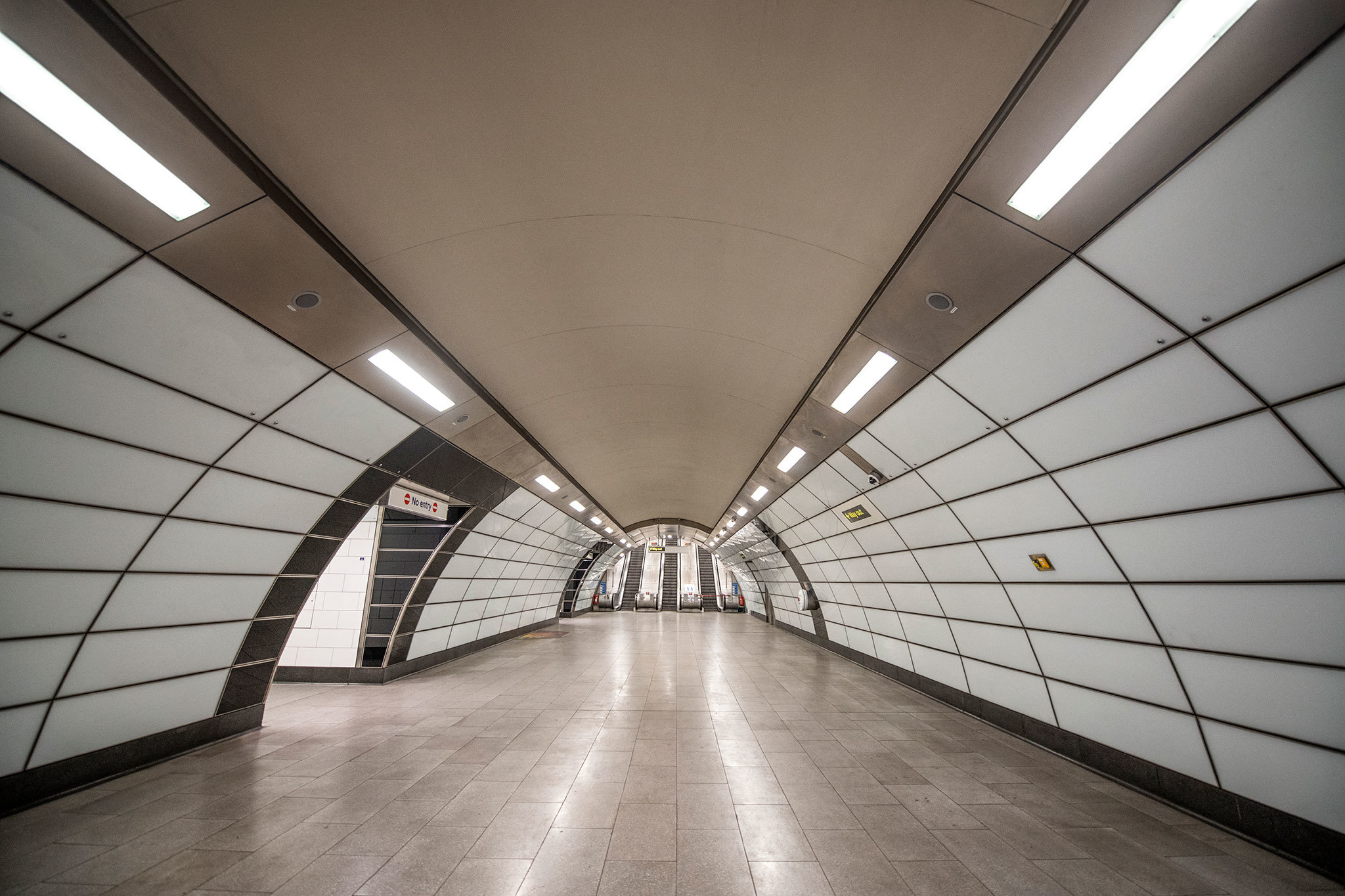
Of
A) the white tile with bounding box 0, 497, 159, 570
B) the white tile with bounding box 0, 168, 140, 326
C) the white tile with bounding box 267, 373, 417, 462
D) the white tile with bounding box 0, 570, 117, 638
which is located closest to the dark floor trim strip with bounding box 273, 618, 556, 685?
the white tile with bounding box 0, 570, 117, 638

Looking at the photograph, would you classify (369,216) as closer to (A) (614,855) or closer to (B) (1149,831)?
(A) (614,855)

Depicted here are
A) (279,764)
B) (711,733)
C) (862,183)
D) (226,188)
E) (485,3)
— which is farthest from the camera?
(711,733)

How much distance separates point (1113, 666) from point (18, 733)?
1344 centimetres

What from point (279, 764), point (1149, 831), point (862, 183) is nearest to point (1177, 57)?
point (862, 183)

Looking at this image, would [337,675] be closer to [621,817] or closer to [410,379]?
[410,379]

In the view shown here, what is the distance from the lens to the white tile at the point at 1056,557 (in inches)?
231

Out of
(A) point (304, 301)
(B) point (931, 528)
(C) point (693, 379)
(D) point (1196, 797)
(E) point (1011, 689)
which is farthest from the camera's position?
(B) point (931, 528)

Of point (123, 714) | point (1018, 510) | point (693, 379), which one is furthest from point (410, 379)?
point (1018, 510)

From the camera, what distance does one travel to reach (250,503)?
22.2 ft

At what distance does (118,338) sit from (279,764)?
20.1 ft

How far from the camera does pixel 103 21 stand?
274cm

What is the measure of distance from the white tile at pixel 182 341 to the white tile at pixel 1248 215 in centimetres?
805

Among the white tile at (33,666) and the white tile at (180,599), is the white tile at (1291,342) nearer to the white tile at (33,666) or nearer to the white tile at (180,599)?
the white tile at (180,599)

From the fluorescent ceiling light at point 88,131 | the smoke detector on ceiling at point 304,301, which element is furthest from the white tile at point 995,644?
the fluorescent ceiling light at point 88,131
